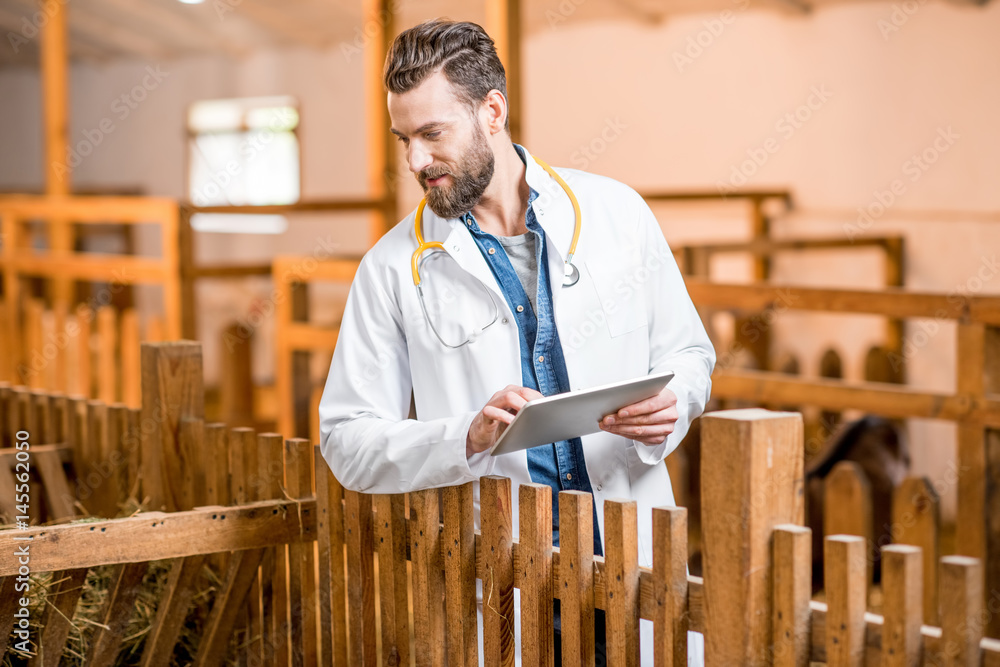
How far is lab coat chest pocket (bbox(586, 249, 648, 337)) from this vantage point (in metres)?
1.75

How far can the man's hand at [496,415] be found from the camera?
151cm

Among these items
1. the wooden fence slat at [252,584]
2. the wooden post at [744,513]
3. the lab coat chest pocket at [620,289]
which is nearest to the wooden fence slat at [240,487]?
the wooden fence slat at [252,584]

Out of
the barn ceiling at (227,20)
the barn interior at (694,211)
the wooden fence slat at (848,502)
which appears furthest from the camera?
the barn ceiling at (227,20)

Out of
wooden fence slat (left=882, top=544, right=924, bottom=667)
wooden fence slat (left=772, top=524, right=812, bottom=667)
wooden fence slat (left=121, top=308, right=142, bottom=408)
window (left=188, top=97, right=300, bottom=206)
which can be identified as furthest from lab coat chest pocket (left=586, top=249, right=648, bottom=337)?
window (left=188, top=97, right=300, bottom=206)

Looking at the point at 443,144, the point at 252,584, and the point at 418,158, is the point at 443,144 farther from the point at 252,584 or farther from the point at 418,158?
the point at 252,584

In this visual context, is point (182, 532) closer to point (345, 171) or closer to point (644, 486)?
point (644, 486)

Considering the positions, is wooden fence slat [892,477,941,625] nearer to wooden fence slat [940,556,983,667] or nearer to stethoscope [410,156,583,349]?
stethoscope [410,156,583,349]

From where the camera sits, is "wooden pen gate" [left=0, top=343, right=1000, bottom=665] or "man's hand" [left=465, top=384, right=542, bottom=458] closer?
"wooden pen gate" [left=0, top=343, right=1000, bottom=665]

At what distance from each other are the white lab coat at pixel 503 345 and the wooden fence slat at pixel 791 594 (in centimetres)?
34

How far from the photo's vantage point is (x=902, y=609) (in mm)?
1270

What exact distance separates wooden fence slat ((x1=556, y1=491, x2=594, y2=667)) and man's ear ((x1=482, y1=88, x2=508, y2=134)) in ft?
1.99

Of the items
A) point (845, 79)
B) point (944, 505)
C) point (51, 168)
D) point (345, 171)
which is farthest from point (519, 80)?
point (345, 171)

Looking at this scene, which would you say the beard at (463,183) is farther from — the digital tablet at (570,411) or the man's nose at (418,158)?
the digital tablet at (570,411)

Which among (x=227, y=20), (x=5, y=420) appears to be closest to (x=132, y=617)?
(x=5, y=420)
